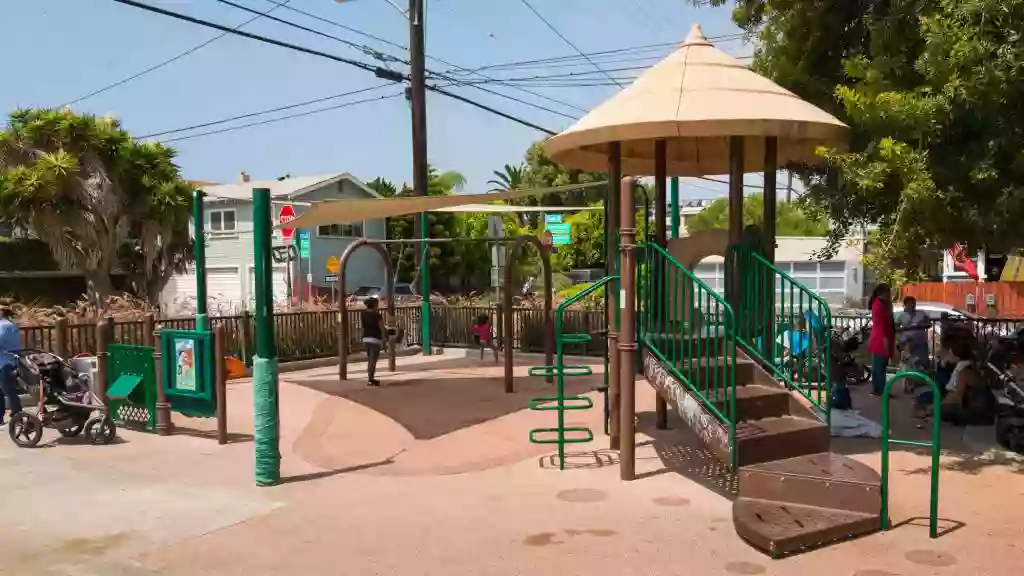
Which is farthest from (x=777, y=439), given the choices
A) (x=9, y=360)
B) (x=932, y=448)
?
(x=9, y=360)

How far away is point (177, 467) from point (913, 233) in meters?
6.93

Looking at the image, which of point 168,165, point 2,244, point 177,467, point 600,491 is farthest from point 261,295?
point 2,244

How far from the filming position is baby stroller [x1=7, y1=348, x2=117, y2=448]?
8.79 metres

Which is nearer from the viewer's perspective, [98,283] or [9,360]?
[9,360]

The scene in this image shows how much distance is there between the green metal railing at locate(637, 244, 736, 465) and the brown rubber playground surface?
0.82m

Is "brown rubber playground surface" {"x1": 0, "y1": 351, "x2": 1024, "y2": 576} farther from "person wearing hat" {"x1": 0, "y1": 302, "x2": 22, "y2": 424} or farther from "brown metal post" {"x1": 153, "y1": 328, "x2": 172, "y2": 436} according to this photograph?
"person wearing hat" {"x1": 0, "y1": 302, "x2": 22, "y2": 424}

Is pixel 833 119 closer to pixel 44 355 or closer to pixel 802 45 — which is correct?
pixel 802 45

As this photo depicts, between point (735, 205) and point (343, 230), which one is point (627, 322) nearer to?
point (735, 205)

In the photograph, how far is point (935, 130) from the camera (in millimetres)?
6562

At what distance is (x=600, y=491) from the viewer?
6.81 m

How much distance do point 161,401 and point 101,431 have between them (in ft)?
2.24

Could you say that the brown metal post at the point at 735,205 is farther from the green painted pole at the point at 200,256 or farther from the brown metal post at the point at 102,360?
the green painted pole at the point at 200,256

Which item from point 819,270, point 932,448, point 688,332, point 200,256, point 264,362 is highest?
point 200,256

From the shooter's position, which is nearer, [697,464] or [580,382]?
[697,464]
